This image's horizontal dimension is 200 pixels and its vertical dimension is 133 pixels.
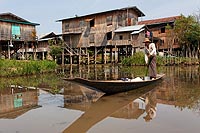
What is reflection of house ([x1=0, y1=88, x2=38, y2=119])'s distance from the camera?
713cm

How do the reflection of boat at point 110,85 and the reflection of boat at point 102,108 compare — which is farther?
the reflection of boat at point 110,85

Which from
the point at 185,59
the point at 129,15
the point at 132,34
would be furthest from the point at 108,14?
the point at 185,59

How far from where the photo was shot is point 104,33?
101 ft

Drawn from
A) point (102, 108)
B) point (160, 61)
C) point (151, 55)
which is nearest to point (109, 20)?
point (160, 61)

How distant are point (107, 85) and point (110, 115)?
184cm

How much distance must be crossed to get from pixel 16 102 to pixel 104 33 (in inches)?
911

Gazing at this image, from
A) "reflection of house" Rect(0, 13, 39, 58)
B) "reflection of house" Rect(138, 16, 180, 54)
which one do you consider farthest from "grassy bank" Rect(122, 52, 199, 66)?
"reflection of house" Rect(0, 13, 39, 58)

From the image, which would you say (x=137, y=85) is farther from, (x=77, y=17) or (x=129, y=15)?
(x=77, y=17)

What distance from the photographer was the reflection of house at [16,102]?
7.13 meters

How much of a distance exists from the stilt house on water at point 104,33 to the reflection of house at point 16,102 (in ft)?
61.1

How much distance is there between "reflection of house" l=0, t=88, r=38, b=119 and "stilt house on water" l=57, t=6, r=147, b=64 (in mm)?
18615

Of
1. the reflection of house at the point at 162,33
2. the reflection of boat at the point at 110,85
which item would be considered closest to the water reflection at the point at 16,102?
the reflection of boat at the point at 110,85

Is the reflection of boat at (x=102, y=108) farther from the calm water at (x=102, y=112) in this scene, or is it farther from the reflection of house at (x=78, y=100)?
the reflection of house at (x=78, y=100)

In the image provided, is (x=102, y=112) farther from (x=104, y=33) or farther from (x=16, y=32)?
(x=104, y=33)
